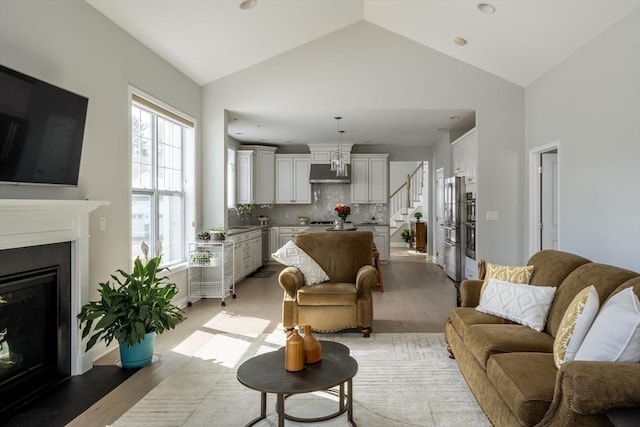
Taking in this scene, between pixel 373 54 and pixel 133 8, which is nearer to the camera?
pixel 133 8

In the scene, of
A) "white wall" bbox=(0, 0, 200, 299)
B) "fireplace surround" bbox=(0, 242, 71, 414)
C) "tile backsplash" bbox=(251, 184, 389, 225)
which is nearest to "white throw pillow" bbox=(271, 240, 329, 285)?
"white wall" bbox=(0, 0, 200, 299)

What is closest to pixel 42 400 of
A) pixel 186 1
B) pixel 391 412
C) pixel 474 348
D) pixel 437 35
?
pixel 391 412

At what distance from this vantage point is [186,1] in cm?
389

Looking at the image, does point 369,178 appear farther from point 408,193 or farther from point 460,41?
point 460,41

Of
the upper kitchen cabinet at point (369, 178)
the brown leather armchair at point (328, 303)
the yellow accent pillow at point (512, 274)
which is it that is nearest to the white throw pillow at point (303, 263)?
the brown leather armchair at point (328, 303)

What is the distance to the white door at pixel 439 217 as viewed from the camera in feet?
28.2

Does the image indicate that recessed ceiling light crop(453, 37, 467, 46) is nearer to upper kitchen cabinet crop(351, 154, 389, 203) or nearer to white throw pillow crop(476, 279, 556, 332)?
white throw pillow crop(476, 279, 556, 332)

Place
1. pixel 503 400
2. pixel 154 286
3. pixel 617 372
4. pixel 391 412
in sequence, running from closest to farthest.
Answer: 1. pixel 617 372
2. pixel 503 400
3. pixel 391 412
4. pixel 154 286

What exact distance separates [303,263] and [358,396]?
1.70 meters

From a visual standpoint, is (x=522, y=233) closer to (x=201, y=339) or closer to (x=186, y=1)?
(x=201, y=339)

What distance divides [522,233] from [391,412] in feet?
13.5

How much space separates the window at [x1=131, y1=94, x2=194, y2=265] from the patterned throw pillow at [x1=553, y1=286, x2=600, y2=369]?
3.45 metres

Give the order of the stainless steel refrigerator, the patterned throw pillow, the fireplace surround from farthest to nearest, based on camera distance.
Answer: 1. the stainless steel refrigerator
2. the fireplace surround
3. the patterned throw pillow

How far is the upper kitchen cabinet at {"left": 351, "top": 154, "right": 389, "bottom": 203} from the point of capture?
9391 mm
